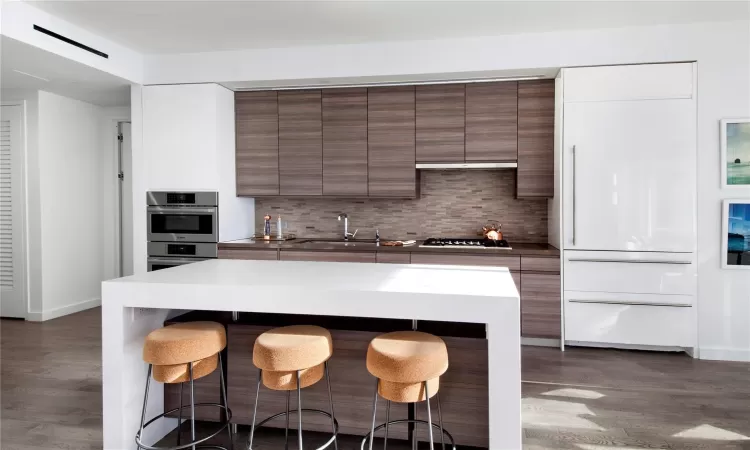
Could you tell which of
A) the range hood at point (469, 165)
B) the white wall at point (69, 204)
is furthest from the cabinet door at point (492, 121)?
the white wall at point (69, 204)

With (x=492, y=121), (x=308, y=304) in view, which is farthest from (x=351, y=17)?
(x=308, y=304)

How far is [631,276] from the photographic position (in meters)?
4.00

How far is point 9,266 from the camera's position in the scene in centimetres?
537

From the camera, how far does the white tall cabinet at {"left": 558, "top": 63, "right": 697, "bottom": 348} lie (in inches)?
154

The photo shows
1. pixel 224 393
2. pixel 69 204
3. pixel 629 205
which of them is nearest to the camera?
pixel 224 393

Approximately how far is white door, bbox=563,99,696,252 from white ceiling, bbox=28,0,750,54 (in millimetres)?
683

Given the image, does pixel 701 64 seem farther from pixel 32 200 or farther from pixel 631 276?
pixel 32 200

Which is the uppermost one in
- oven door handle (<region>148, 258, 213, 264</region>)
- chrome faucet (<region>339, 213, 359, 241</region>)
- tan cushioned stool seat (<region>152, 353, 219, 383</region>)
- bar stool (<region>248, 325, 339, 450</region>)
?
chrome faucet (<region>339, 213, 359, 241</region>)

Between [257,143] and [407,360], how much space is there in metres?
3.55

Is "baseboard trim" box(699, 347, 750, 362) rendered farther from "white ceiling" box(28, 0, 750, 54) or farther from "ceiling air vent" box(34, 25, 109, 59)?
"ceiling air vent" box(34, 25, 109, 59)

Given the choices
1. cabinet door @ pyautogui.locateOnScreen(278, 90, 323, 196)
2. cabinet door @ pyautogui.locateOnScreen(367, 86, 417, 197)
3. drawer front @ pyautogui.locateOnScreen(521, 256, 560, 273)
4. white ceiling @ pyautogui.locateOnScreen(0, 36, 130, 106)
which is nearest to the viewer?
white ceiling @ pyautogui.locateOnScreen(0, 36, 130, 106)

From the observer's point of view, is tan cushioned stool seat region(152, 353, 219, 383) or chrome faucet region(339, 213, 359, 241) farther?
chrome faucet region(339, 213, 359, 241)

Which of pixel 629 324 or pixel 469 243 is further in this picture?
pixel 469 243

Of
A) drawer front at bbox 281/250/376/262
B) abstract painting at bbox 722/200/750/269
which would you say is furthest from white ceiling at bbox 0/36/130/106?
abstract painting at bbox 722/200/750/269
